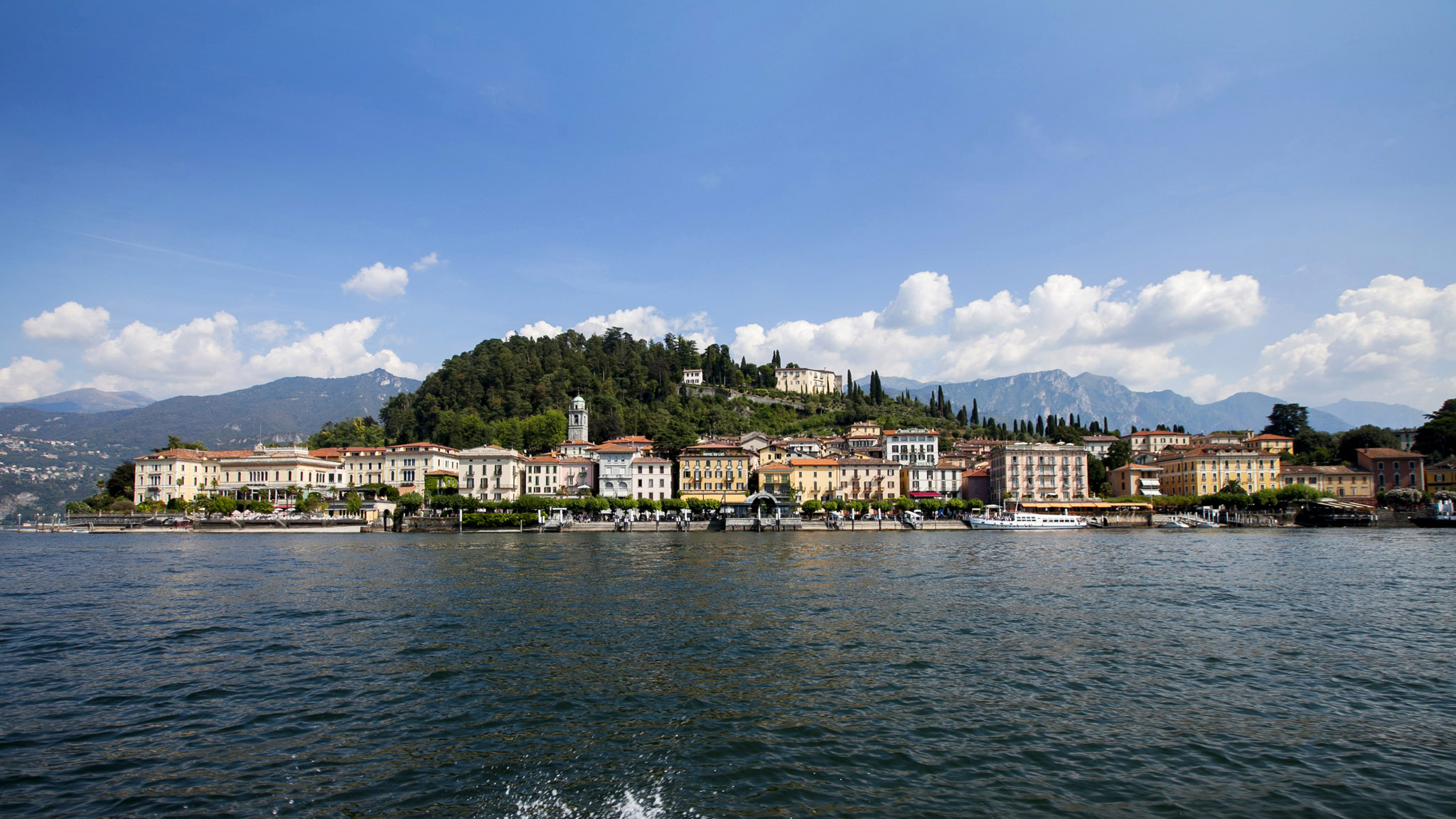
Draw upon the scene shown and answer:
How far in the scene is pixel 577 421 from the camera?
9875 centimetres

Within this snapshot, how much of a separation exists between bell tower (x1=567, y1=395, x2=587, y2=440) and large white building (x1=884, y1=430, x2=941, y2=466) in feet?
135

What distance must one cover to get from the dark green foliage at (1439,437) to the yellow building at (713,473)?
292 ft

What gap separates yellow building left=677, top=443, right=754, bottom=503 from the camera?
8450cm

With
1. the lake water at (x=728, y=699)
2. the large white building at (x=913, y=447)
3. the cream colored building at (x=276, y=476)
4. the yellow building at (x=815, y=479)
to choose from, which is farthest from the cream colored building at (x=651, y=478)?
the lake water at (x=728, y=699)

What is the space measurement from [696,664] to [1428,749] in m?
11.4

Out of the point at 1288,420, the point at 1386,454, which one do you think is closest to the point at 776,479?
the point at 1386,454

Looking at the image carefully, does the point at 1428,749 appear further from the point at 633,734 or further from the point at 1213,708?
the point at 633,734

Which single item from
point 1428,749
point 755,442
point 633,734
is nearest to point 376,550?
point 633,734

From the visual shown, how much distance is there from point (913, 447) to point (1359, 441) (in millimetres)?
63628

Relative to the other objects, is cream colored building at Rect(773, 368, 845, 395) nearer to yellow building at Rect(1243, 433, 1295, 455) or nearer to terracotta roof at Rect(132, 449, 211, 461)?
yellow building at Rect(1243, 433, 1295, 455)

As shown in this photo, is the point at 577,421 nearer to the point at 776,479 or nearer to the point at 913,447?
the point at 776,479

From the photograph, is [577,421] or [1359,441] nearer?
→ [577,421]

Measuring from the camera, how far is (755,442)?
97875 millimetres

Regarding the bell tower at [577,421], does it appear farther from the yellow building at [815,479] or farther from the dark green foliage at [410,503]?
the yellow building at [815,479]
